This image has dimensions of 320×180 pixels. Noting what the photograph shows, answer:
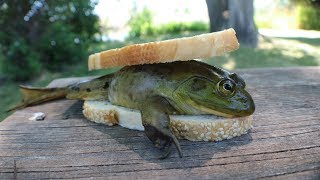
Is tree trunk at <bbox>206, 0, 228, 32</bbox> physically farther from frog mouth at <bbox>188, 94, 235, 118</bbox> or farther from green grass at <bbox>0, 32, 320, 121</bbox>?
frog mouth at <bbox>188, 94, 235, 118</bbox>

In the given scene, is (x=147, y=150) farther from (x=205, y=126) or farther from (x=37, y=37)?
(x=37, y=37)

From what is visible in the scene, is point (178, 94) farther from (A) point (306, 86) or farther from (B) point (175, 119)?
(A) point (306, 86)

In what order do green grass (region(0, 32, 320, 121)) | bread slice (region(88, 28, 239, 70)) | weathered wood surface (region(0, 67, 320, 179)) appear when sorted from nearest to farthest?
weathered wood surface (region(0, 67, 320, 179))
bread slice (region(88, 28, 239, 70))
green grass (region(0, 32, 320, 121))

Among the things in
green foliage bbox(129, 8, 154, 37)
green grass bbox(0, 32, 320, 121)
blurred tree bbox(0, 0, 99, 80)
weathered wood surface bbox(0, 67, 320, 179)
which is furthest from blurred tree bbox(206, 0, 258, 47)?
weathered wood surface bbox(0, 67, 320, 179)

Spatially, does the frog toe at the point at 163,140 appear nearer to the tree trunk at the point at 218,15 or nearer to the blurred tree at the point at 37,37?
the blurred tree at the point at 37,37

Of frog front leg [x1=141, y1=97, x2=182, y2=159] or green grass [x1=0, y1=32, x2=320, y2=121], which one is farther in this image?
green grass [x1=0, y1=32, x2=320, y2=121]

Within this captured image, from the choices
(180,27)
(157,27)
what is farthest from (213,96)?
(180,27)
